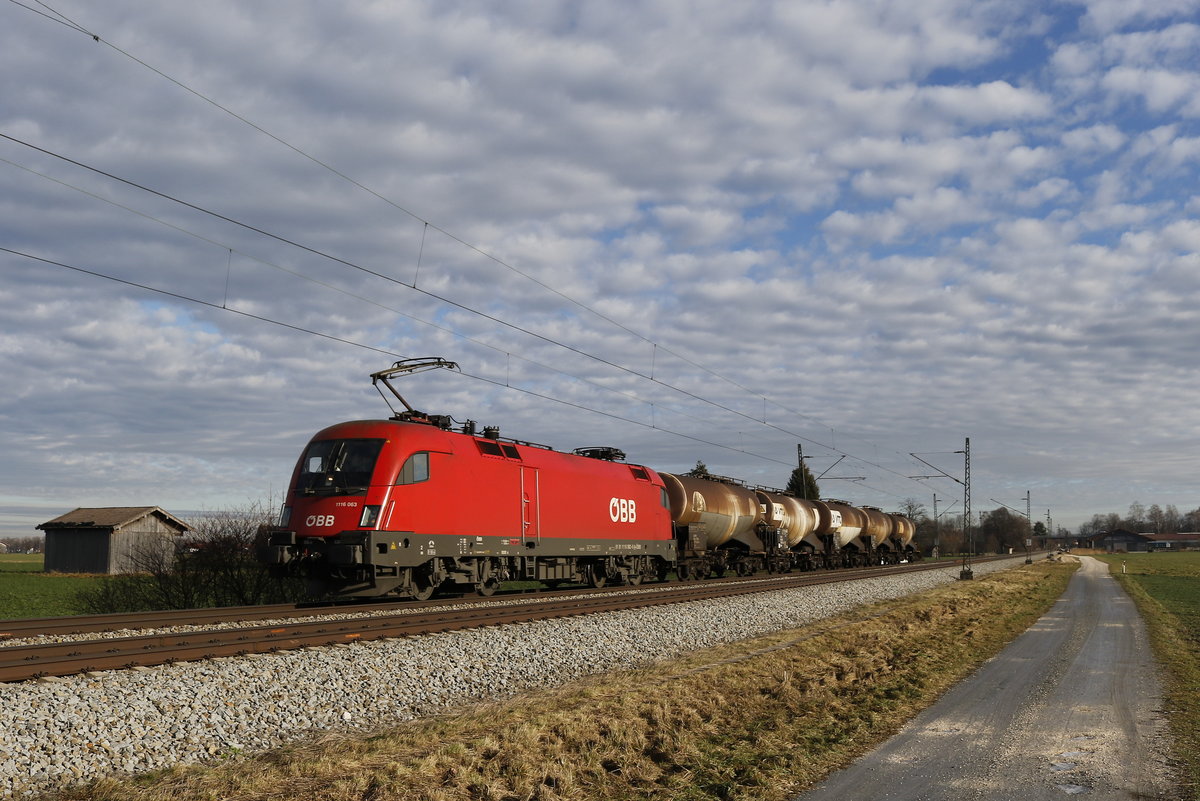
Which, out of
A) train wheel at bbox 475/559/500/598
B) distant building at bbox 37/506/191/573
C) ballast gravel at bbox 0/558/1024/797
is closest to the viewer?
ballast gravel at bbox 0/558/1024/797

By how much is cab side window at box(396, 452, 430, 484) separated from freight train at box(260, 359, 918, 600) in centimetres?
3

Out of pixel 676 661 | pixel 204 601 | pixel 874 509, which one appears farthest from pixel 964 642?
pixel 874 509

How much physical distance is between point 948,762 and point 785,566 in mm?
37346

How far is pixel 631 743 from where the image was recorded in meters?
8.67

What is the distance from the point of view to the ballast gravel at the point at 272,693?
25.2ft

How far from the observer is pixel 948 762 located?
26.6ft

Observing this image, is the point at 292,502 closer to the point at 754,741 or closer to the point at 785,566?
the point at 754,741

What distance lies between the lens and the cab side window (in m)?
19.5

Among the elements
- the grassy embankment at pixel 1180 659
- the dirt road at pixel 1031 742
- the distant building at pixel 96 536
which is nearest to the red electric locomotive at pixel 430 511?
the dirt road at pixel 1031 742

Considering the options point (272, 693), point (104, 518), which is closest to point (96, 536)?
point (104, 518)

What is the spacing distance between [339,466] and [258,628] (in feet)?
18.4

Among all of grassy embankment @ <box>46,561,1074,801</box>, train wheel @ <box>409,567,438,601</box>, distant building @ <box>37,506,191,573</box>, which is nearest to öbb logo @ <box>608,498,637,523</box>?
train wheel @ <box>409,567,438,601</box>

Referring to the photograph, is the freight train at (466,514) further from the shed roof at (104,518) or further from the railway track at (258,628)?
the shed roof at (104,518)

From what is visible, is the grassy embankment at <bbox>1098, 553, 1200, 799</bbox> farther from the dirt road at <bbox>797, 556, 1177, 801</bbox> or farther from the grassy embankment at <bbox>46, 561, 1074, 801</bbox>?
the grassy embankment at <bbox>46, 561, 1074, 801</bbox>
